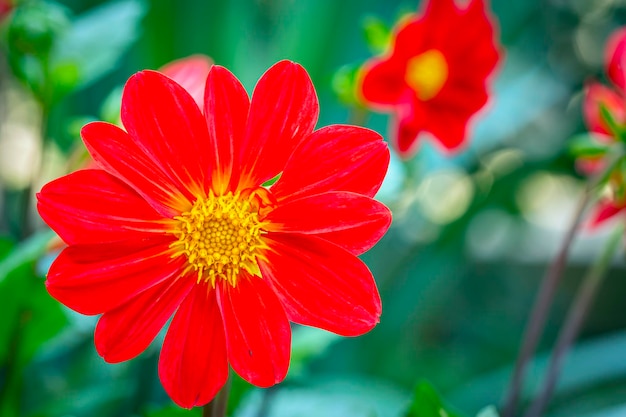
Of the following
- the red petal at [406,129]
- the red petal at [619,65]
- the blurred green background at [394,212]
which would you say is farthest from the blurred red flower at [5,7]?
the red petal at [619,65]

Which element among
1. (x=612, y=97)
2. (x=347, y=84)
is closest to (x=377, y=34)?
(x=347, y=84)

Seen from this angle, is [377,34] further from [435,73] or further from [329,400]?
[329,400]

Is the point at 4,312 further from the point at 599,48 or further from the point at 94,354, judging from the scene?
the point at 599,48

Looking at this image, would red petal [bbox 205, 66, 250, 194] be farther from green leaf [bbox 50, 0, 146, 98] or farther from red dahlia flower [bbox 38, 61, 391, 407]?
green leaf [bbox 50, 0, 146, 98]

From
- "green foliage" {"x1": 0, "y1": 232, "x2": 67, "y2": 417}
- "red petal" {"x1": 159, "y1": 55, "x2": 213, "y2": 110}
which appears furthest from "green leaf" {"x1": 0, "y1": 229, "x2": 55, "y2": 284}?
"red petal" {"x1": 159, "y1": 55, "x2": 213, "y2": 110}

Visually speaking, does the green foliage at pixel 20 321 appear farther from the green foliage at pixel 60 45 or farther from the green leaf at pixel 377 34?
the green leaf at pixel 377 34

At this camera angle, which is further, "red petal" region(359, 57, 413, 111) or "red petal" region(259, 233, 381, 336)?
"red petal" region(359, 57, 413, 111)
